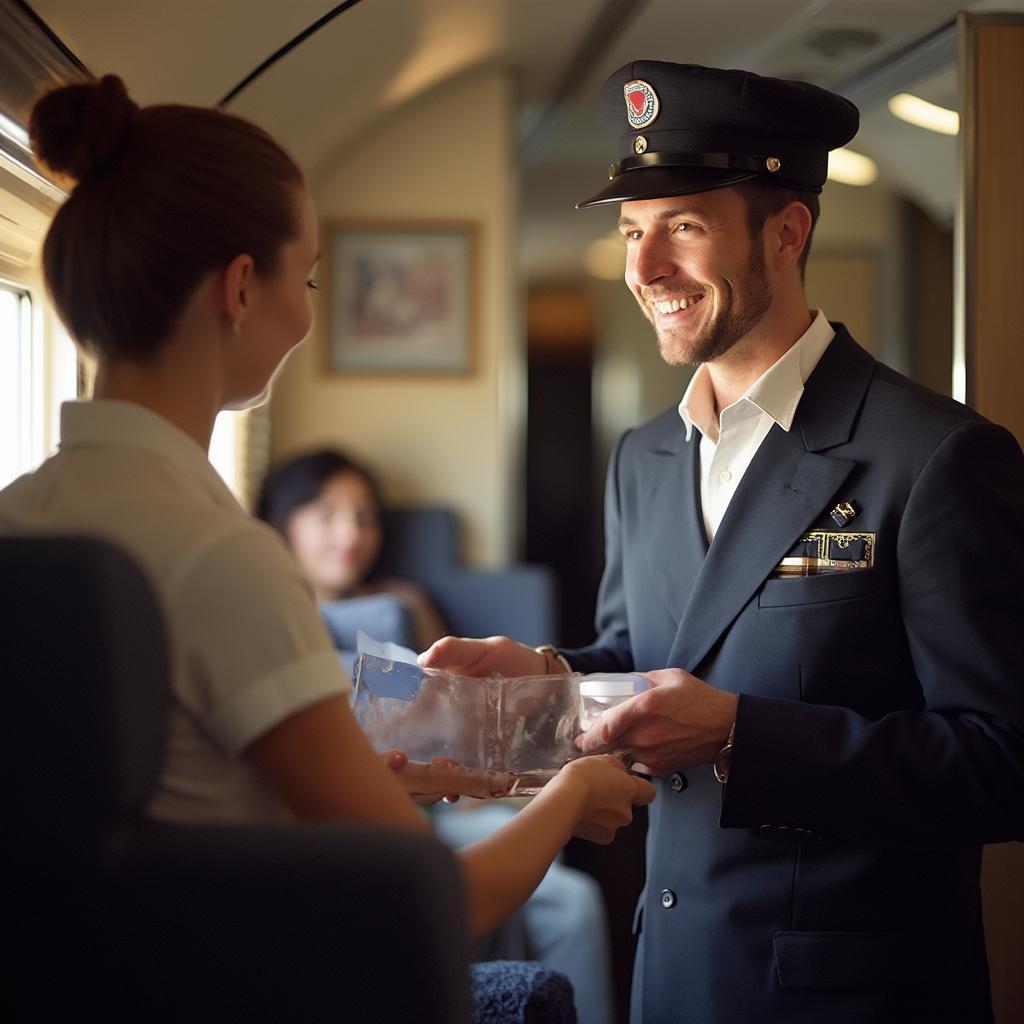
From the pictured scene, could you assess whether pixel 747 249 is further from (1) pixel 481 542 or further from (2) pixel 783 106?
(1) pixel 481 542

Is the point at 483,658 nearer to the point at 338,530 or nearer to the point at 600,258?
the point at 338,530

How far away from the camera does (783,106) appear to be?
2.00 metres

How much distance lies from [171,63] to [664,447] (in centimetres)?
151

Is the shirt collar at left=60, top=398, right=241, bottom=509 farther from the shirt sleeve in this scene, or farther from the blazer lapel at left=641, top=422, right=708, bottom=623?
the blazer lapel at left=641, top=422, right=708, bottom=623

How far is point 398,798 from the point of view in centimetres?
118

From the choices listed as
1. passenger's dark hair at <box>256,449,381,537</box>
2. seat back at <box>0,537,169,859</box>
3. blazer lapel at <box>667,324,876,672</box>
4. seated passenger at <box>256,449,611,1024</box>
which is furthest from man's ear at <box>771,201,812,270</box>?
passenger's dark hair at <box>256,449,381,537</box>

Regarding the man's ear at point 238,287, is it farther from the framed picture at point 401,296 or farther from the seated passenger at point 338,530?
the framed picture at point 401,296

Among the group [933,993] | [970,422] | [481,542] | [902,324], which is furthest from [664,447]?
[902,324]

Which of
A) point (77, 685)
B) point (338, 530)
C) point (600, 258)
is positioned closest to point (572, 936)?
point (338, 530)

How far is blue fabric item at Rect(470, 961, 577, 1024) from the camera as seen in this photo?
6.24 feet

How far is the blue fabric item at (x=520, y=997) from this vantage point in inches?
74.9

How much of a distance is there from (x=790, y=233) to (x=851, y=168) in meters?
4.08

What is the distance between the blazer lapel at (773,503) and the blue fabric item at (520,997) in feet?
1.87

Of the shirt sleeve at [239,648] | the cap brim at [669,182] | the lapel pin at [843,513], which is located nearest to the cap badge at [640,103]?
the cap brim at [669,182]
